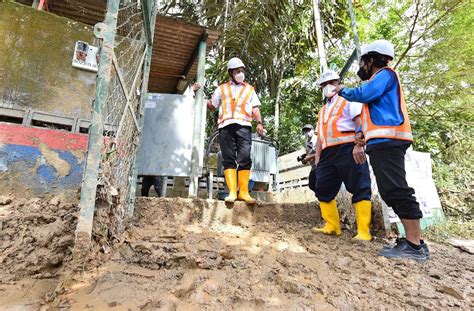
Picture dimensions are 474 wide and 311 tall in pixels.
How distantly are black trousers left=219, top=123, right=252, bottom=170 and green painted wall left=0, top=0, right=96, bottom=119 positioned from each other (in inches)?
63.2

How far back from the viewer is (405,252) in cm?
220

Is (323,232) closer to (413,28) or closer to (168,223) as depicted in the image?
(168,223)

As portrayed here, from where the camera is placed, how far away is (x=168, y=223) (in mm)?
2723

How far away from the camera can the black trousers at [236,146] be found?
338cm

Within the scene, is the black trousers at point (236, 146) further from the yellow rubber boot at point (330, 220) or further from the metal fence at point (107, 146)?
the metal fence at point (107, 146)

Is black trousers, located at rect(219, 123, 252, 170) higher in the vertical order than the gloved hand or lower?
lower

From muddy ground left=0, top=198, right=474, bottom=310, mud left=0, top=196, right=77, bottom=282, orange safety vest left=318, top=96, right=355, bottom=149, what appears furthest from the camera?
orange safety vest left=318, top=96, right=355, bottom=149

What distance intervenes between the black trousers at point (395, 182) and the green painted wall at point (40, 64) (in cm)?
307

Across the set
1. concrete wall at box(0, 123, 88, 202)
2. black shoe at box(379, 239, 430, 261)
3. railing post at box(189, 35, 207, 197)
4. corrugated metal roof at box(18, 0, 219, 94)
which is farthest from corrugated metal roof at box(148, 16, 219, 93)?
black shoe at box(379, 239, 430, 261)

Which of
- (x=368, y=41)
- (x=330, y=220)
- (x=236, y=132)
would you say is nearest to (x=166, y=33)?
(x=236, y=132)

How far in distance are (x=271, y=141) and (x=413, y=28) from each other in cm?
339

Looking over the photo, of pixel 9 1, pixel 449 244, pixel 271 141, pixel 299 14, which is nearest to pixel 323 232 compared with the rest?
pixel 449 244

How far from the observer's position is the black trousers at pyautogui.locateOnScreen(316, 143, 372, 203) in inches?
108

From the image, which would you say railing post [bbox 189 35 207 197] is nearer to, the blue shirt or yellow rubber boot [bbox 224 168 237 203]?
yellow rubber boot [bbox 224 168 237 203]
